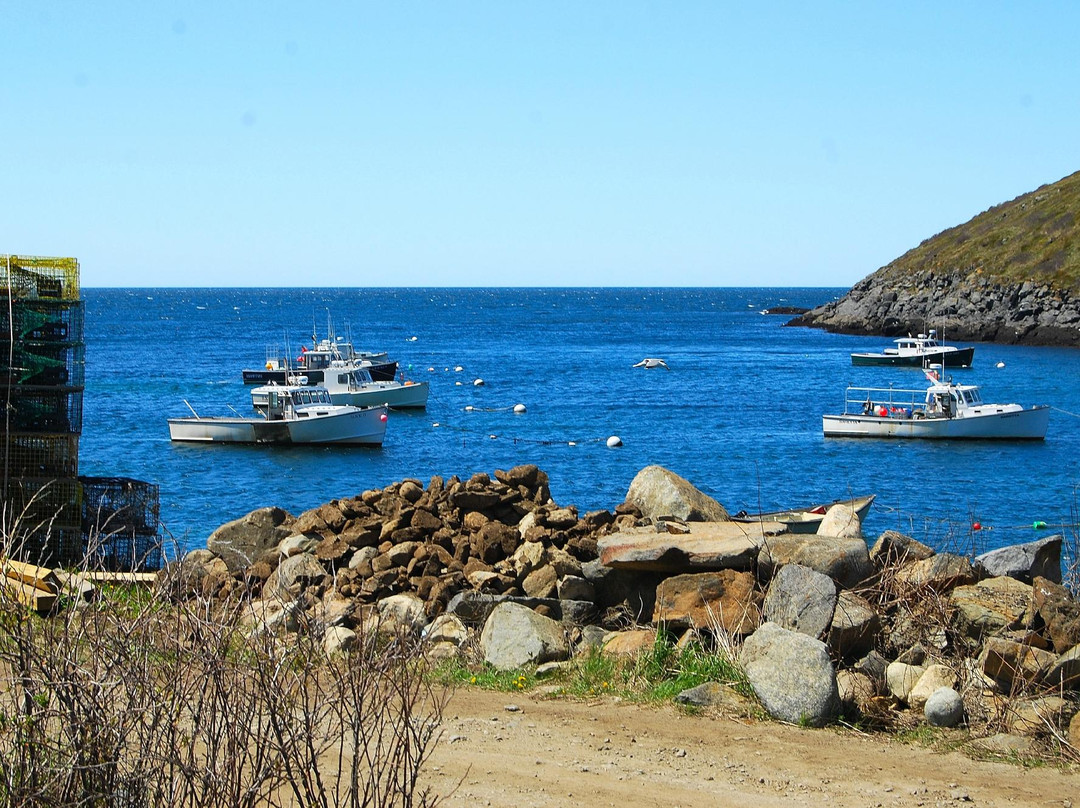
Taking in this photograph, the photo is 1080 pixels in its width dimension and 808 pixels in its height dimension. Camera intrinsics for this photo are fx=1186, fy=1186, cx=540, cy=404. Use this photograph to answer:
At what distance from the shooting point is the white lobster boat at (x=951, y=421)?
151 ft

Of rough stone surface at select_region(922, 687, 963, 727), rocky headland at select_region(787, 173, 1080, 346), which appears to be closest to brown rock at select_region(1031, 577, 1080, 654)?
rough stone surface at select_region(922, 687, 963, 727)

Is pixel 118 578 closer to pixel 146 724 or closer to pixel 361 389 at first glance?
pixel 146 724

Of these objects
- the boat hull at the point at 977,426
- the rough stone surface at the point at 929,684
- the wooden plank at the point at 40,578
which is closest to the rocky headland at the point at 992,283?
the boat hull at the point at 977,426

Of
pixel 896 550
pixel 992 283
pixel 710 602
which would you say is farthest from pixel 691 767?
pixel 992 283

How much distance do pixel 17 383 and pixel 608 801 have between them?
40.7ft

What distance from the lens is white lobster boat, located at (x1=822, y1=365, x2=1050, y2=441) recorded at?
46125 mm

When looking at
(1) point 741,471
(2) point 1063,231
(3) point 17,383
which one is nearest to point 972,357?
(2) point 1063,231

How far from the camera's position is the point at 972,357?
8569cm

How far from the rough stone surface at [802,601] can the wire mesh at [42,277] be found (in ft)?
38.4

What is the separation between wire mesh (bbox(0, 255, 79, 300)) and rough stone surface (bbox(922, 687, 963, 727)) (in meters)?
13.2

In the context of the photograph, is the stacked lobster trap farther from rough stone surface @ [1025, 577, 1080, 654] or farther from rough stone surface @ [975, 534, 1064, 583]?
rough stone surface @ [1025, 577, 1080, 654]

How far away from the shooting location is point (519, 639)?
10.0m

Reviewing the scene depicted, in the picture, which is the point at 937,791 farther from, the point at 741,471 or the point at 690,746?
the point at 741,471

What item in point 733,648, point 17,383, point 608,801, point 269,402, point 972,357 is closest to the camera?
point 608,801
